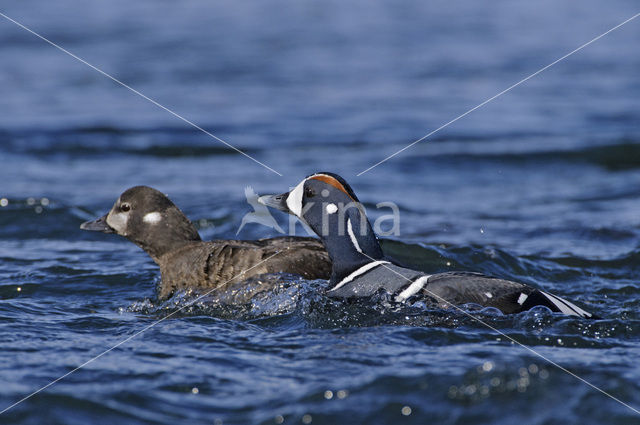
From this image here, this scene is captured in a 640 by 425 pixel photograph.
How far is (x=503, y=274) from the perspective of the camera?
9398mm

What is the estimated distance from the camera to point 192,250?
28.2ft

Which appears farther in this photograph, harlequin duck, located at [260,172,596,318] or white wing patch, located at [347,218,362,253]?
white wing patch, located at [347,218,362,253]

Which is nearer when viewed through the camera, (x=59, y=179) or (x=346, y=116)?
(x=59, y=179)

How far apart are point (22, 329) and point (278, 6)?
911 inches

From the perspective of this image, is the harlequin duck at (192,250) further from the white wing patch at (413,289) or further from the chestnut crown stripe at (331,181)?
the white wing patch at (413,289)

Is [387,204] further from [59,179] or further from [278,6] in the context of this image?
[278,6]

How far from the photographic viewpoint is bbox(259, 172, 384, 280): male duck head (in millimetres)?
7445

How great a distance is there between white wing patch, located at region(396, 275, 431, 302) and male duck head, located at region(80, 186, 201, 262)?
2876mm

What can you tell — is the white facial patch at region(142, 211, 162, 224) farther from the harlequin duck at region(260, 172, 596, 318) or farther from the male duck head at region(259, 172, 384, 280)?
the male duck head at region(259, 172, 384, 280)

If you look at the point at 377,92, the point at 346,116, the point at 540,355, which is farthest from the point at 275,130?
the point at 540,355

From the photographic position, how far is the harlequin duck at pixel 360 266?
676 cm
